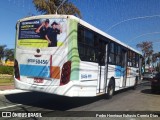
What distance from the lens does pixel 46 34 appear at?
12203mm

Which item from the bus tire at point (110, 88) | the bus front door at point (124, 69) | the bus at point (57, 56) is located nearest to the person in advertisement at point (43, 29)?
the bus at point (57, 56)

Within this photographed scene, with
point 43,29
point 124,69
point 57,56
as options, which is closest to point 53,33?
point 43,29

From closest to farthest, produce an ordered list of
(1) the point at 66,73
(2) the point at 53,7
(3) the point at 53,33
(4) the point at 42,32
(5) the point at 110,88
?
(1) the point at 66,73 → (3) the point at 53,33 → (4) the point at 42,32 → (5) the point at 110,88 → (2) the point at 53,7

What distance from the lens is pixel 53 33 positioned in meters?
12.1

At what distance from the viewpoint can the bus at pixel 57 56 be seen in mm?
11680

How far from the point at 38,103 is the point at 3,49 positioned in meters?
127

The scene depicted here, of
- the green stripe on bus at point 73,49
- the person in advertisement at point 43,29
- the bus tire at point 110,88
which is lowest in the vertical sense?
the bus tire at point 110,88

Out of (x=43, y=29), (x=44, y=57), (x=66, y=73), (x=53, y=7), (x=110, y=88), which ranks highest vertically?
(x=53, y=7)

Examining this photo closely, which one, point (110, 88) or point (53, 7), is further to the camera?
point (53, 7)

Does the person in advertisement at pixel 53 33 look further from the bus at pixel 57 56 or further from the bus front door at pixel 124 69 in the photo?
the bus front door at pixel 124 69

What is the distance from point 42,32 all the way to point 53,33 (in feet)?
1.55

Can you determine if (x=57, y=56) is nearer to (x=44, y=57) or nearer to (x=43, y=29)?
(x=44, y=57)

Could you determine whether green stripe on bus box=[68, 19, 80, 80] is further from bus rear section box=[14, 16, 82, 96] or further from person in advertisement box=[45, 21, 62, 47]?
person in advertisement box=[45, 21, 62, 47]

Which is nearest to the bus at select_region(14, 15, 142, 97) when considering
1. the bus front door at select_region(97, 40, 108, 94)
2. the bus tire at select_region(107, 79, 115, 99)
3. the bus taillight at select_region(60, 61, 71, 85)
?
the bus taillight at select_region(60, 61, 71, 85)
